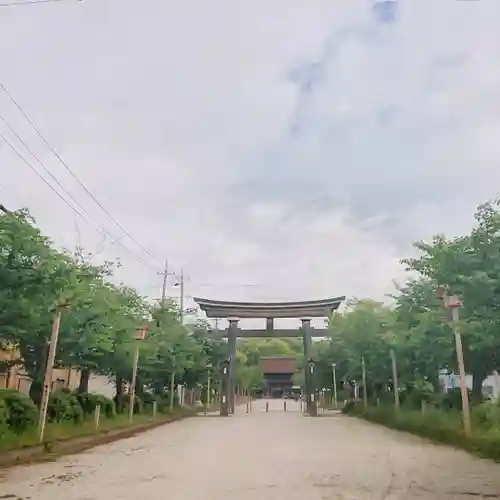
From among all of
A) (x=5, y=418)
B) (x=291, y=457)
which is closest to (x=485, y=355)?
(x=291, y=457)

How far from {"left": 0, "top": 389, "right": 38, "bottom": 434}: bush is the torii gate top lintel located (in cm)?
3210

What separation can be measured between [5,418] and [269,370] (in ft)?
246

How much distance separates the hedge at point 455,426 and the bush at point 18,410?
9834 millimetres

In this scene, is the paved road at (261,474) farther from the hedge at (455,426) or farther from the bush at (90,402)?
the bush at (90,402)

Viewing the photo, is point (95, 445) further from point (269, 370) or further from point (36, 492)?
point (269, 370)

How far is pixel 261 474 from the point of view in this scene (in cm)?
1051

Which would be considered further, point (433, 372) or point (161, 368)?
point (161, 368)

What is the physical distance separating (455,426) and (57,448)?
9.79 meters

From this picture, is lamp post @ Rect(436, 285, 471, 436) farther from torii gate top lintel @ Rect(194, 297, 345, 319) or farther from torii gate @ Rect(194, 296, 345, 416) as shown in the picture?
torii gate top lintel @ Rect(194, 297, 345, 319)

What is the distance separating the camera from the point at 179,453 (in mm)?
14852

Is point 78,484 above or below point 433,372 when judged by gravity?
below

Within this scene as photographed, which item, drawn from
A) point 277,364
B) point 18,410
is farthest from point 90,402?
point 277,364

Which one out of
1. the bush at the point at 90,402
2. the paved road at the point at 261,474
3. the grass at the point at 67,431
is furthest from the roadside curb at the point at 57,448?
the bush at the point at 90,402

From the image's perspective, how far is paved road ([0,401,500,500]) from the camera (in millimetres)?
8359
